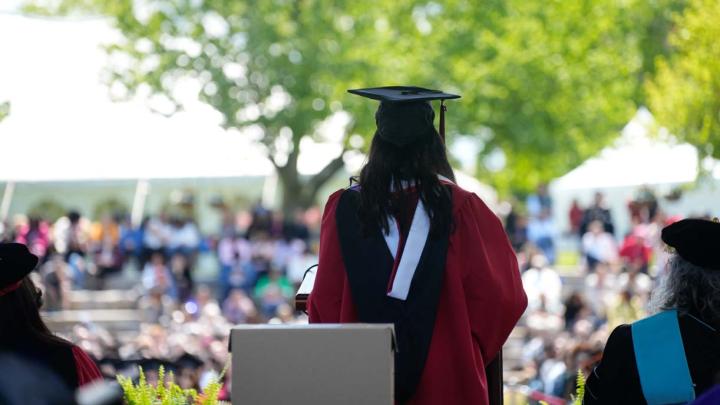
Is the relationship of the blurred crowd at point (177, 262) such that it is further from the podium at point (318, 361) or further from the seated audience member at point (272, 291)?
the podium at point (318, 361)

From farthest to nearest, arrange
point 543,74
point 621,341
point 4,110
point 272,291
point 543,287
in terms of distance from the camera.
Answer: point 543,74
point 272,291
point 543,287
point 4,110
point 621,341

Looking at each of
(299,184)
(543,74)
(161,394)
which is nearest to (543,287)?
(543,74)

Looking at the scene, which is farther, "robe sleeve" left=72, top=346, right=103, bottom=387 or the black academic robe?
"robe sleeve" left=72, top=346, right=103, bottom=387

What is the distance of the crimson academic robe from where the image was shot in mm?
4531

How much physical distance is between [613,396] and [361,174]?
4.04ft

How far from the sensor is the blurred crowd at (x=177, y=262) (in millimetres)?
20719

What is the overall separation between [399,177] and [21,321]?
145 centimetres

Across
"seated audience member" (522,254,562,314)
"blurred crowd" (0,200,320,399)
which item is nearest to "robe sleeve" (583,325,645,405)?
"blurred crowd" (0,200,320,399)

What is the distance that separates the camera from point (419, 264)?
4.54m

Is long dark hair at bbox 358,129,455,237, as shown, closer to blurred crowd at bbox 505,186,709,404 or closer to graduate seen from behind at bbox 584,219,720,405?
graduate seen from behind at bbox 584,219,720,405

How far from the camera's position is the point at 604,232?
22.1 meters

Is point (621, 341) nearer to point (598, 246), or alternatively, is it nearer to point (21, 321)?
point (21, 321)

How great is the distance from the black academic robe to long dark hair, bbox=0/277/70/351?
6.27 ft

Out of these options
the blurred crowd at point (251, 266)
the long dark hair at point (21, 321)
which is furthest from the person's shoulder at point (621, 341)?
the blurred crowd at point (251, 266)
